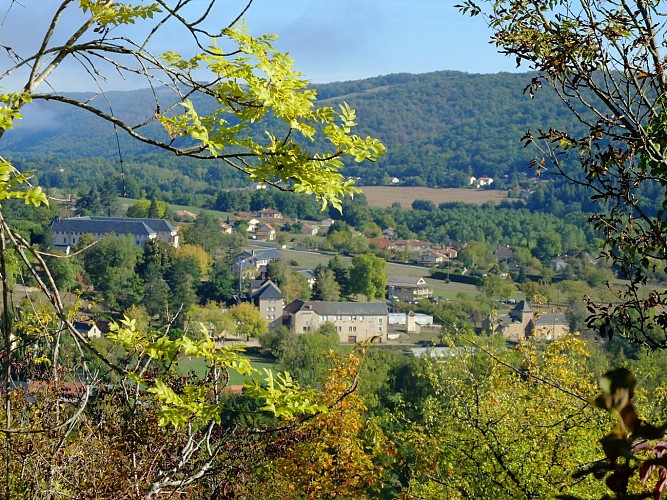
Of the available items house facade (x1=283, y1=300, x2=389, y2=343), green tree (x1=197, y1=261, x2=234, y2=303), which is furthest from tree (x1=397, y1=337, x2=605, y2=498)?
green tree (x1=197, y1=261, x2=234, y2=303)

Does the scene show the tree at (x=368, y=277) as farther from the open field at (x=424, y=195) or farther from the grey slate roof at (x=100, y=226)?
the open field at (x=424, y=195)

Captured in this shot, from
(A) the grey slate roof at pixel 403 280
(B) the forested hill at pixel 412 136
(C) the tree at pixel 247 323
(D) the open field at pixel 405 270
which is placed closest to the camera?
(C) the tree at pixel 247 323

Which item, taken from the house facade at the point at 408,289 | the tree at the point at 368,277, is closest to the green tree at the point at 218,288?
A: the tree at the point at 368,277

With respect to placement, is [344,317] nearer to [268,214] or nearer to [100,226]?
[100,226]

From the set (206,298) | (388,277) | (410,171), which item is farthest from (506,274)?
(410,171)

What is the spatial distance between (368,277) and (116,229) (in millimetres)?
19557

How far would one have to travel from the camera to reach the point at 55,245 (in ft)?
188

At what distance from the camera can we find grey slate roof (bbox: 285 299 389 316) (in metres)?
46.1

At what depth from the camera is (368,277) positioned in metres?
54.2

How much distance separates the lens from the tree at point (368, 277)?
54.0m

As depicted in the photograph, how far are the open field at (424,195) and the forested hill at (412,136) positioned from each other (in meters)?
4.66

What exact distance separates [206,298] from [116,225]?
12711 millimetres

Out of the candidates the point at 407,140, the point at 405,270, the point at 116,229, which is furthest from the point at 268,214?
the point at 407,140

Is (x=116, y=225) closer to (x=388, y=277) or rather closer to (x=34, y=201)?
(x=388, y=277)
